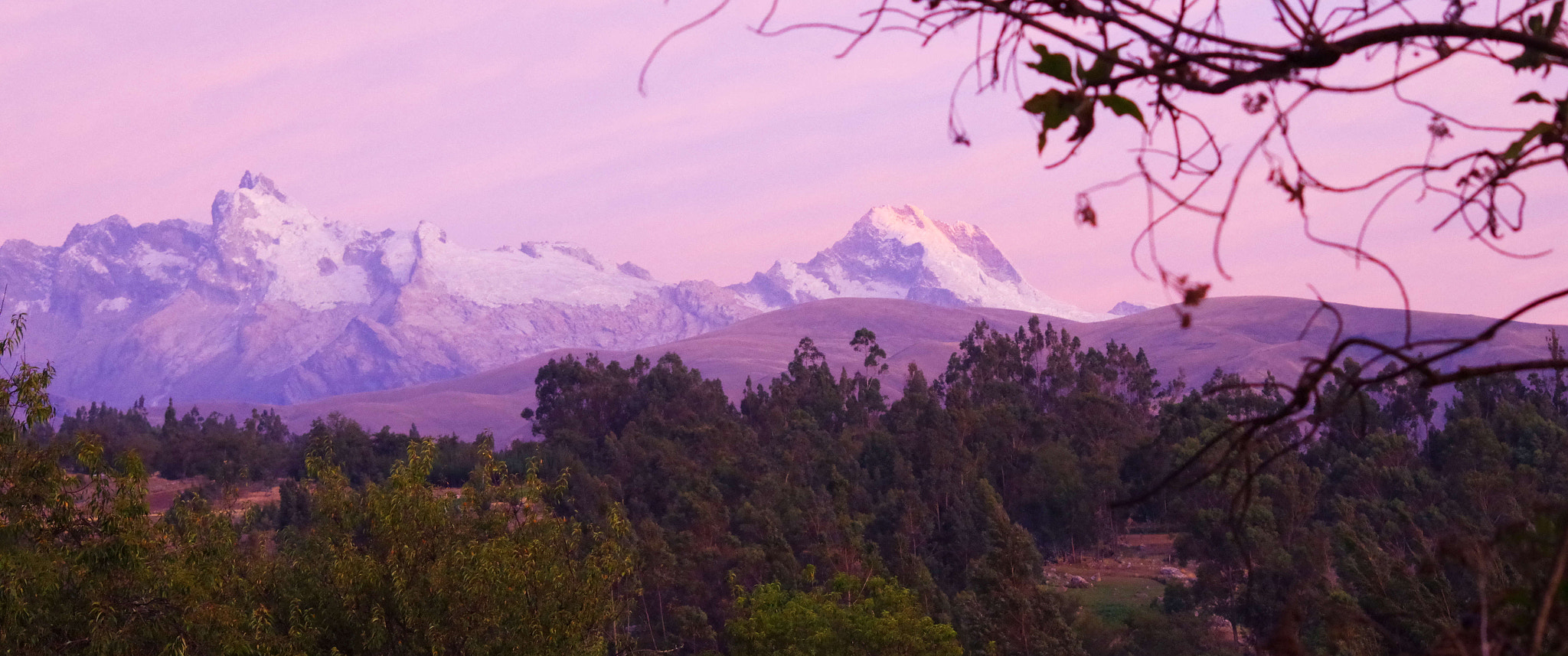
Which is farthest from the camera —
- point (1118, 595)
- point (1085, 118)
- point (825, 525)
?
point (1118, 595)

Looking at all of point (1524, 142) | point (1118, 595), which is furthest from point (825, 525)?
point (1524, 142)

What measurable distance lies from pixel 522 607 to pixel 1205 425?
4085 cm

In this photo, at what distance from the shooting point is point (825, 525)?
41.2 meters

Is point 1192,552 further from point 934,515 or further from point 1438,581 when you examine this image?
point 1438,581

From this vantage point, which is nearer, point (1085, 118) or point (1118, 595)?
point (1085, 118)

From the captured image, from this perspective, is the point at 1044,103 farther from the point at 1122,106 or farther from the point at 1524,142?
the point at 1524,142

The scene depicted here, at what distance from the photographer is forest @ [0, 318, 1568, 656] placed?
12055 millimetres

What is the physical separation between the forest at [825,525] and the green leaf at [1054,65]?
810 mm

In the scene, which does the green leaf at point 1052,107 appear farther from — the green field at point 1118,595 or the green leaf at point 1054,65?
the green field at point 1118,595

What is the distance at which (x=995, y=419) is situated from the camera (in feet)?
192

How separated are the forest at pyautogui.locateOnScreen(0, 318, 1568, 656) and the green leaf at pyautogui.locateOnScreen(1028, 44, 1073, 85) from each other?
2.66 ft

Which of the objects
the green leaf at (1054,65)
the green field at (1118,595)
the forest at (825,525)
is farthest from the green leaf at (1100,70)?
the green field at (1118,595)

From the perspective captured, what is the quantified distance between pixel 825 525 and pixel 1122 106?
39.3 meters

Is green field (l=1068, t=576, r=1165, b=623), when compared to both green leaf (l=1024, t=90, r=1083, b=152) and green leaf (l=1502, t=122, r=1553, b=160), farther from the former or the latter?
green leaf (l=1024, t=90, r=1083, b=152)
